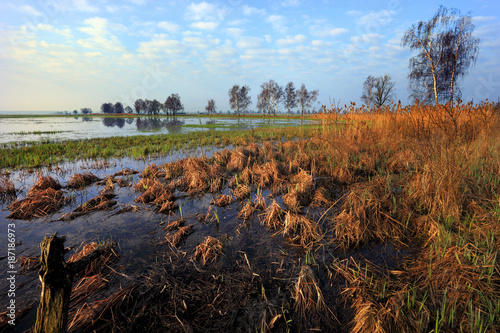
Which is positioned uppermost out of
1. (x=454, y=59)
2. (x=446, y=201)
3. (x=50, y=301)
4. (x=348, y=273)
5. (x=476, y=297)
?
(x=454, y=59)

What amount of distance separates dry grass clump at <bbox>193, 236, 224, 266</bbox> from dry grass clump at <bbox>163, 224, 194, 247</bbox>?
54 cm

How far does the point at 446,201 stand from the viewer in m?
3.21

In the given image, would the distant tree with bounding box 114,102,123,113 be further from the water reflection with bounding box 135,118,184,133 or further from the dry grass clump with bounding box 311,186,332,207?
the dry grass clump with bounding box 311,186,332,207

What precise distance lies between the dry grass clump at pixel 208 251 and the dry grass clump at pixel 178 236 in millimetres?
541

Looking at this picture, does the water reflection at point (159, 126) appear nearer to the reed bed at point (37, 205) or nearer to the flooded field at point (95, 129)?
the flooded field at point (95, 129)

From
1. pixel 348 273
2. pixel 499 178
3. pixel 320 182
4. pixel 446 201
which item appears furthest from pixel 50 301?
pixel 499 178

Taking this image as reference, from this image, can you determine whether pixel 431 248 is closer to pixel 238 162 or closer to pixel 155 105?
pixel 238 162

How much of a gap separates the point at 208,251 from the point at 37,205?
4952 mm

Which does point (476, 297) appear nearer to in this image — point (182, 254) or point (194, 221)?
point (182, 254)

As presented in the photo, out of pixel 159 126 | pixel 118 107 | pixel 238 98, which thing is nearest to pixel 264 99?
pixel 238 98

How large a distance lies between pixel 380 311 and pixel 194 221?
3.47 m

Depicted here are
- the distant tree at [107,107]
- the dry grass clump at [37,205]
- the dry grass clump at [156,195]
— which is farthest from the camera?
the distant tree at [107,107]

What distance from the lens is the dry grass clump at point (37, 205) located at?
14.9ft

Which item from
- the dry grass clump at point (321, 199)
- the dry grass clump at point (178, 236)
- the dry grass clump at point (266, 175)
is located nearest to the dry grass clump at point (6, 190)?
the dry grass clump at point (178, 236)
